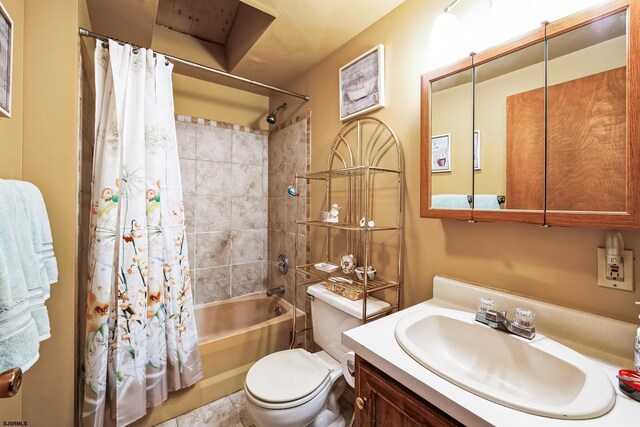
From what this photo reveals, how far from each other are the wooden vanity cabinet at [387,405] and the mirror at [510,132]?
2.39 feet

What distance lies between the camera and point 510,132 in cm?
98

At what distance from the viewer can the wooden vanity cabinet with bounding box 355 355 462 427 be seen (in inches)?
26.8

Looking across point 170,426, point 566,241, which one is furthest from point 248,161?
point 566,241

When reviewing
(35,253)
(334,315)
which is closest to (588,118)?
(334,315)

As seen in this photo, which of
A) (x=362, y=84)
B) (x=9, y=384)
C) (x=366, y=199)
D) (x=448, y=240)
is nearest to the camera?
(x=9, y=384)

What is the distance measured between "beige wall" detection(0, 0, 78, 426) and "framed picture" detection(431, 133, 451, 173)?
1639 millimetres

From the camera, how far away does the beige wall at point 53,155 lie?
3.68 feet

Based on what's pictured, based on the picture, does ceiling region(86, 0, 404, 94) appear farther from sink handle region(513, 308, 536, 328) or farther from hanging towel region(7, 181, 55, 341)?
sink handle region(513, 308, 536, 328)

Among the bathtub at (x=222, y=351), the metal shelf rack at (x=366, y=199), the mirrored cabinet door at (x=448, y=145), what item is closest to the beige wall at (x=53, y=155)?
the bathtub at (x=222, y=351)

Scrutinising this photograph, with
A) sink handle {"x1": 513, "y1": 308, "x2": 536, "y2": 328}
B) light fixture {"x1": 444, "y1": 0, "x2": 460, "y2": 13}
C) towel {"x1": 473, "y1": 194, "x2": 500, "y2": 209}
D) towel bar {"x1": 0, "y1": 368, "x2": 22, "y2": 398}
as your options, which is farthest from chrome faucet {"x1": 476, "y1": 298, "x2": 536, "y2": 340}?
towel bar {"x1": 0, "y1": 368, "x2": 22, "y2": 398}

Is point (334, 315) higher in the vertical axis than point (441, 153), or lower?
lower

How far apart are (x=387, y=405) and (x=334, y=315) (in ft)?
2.17

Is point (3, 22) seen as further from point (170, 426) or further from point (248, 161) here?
point (170, 426)

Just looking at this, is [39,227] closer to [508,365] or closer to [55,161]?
[55,161]
